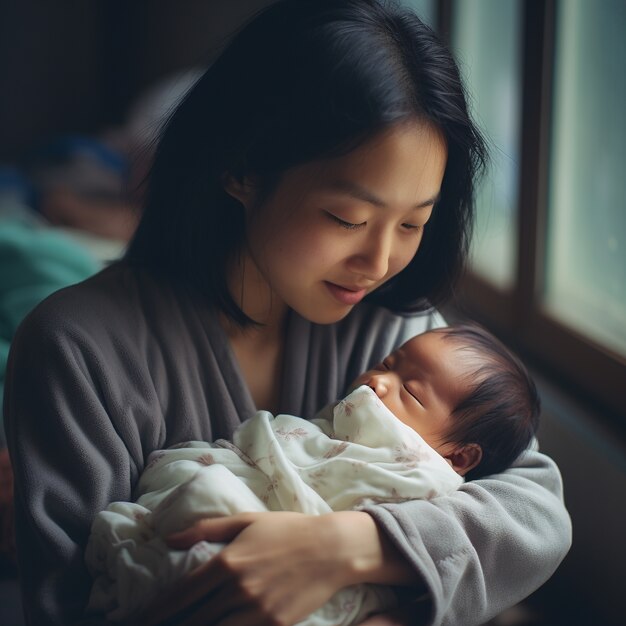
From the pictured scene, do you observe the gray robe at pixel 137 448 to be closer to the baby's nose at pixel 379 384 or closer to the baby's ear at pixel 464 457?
the baby's ear at pixel 464 457

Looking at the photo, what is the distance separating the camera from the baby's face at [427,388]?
1.15 m

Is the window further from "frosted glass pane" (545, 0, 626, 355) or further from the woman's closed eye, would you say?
the woman's closed eye

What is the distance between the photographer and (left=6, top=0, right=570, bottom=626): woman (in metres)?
0.98

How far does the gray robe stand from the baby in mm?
41

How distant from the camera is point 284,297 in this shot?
117 centimetres

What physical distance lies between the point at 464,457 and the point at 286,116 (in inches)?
20.7

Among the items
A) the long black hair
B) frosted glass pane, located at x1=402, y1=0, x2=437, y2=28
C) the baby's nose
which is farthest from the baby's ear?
frosted glass pane, located at x1=402, y1=0, x2=437, y2=28

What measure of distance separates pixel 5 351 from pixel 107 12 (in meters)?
2.82

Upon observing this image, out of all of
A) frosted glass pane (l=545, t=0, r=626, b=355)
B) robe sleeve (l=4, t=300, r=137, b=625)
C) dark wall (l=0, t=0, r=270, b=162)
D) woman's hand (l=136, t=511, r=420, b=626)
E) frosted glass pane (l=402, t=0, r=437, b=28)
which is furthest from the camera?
dark wall (l=0, t=0, r=270, b=162)

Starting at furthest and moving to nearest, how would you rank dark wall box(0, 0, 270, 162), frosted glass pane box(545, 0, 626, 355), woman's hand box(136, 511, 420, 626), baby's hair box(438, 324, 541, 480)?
dark wall box(0, 0, 270, 162), frosted glass pane box(545, 0, 626, 355), baby's hair box(438, 324, 541, 480), woman's hand box(136, 511, 420, 626)

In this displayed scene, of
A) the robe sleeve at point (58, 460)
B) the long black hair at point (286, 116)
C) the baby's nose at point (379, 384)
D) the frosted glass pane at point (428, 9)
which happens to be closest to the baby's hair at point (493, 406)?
the baby's nose at point (379, 384)

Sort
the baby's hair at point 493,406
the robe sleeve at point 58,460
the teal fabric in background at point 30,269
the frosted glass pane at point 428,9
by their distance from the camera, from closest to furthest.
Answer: the robe sleeve at point 58,460 < the baby's hair at point 493,406 < the teal fabric in background at point 30,269 < the frosted glass pane at point 428,9

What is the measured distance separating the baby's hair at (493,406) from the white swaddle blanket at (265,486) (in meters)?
0.08

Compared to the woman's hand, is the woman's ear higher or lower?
higher
